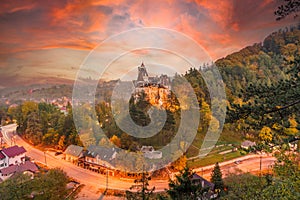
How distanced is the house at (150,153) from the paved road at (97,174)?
757 millimetres

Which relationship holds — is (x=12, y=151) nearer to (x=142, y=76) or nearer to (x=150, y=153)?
(x=150, y=153)

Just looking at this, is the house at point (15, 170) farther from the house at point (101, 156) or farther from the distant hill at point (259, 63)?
the distant hill at point (259, 63)

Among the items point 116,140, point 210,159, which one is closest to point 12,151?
point 116,140

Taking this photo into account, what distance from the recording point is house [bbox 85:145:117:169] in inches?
307

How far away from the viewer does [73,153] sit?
867cm

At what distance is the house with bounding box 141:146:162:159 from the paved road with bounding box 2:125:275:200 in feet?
2.48

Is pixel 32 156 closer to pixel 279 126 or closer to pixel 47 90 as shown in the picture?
pixel 47 90

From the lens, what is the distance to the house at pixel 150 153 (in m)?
7.28

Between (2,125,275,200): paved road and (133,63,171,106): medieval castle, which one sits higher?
(133,63,171,106): medieval castle

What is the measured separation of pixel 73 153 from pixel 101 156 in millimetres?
1390

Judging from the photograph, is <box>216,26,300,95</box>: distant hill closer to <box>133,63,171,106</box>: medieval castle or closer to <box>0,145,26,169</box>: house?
<box>133,63,171,106</box>: medieval castle

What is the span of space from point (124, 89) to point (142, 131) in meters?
2.16

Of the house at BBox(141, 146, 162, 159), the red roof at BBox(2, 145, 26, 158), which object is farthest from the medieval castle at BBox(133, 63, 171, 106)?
the red roof at BBox(2, 145, 26, 158)

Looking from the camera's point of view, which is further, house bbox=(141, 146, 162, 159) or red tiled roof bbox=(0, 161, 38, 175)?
house bbox=(141, 146, 162, 159)
